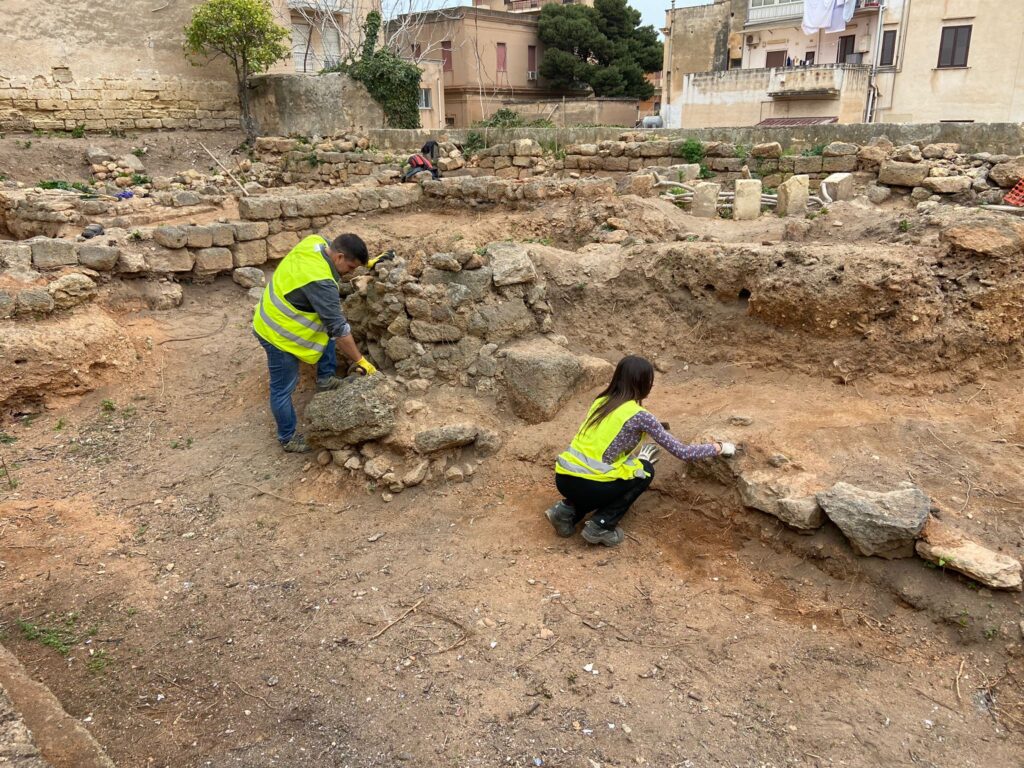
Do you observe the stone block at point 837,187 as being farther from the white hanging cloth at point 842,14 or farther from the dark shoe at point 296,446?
the white hanging cloth at point 842,14

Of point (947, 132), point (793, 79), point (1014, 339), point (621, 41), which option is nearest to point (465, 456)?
point (1014, 339)

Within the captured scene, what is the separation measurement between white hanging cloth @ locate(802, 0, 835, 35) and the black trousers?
27.0 metres

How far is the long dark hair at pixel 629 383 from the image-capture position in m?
3.79

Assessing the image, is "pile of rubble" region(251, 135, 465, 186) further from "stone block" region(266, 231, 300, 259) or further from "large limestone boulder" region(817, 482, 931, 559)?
"large limestone boulder" region(817, 482, 931, 559)

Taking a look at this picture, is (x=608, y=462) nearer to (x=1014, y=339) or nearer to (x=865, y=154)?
(x=1014, y=339)

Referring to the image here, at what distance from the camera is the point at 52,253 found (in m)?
6.50

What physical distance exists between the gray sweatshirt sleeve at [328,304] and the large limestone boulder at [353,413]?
39 cm

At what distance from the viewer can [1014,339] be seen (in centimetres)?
462

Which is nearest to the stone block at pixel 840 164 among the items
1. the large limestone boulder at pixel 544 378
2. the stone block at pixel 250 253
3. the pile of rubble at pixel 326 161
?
the pile of rubble at pixel 326 161

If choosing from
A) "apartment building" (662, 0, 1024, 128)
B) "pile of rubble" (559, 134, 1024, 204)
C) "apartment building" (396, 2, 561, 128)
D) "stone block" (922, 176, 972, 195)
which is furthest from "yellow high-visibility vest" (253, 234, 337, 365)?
"apartment building" (396, 2, 561, 128)

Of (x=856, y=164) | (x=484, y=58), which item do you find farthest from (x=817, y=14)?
(x=856, y=164)

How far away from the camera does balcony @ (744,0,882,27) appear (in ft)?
87.8

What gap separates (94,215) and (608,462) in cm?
913

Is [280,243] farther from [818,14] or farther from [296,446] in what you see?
[818,14]
